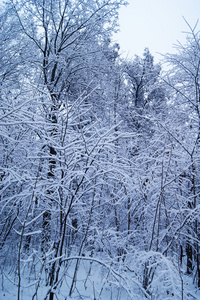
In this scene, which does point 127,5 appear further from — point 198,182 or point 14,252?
point 14,252

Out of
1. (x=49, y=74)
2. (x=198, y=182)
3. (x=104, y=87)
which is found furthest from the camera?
(x=104, y=87)

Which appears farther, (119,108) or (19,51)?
(119,108)

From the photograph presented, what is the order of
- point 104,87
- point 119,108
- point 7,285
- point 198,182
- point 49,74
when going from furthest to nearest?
point 119,108, point 104,87, point 49,74, point 198,182, point 7,285

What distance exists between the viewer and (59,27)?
5.31 meters

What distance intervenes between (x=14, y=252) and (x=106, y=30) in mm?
6233

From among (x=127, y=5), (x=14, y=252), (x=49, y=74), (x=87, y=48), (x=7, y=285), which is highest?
(x=127, y=5)

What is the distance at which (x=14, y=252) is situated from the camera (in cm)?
347

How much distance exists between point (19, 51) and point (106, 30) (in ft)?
9.04

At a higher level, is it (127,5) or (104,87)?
(127,5)

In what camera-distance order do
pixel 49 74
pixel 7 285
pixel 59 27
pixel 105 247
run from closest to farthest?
pixel 7 285, pixel 105 247, pixel 59 27, pixel 49 74

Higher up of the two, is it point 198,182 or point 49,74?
point 49,74

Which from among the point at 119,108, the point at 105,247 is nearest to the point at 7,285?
the point at 105,247

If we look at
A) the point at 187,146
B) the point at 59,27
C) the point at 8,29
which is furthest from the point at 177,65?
the point at 8,29

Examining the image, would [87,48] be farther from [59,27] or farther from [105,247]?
[105,247]
